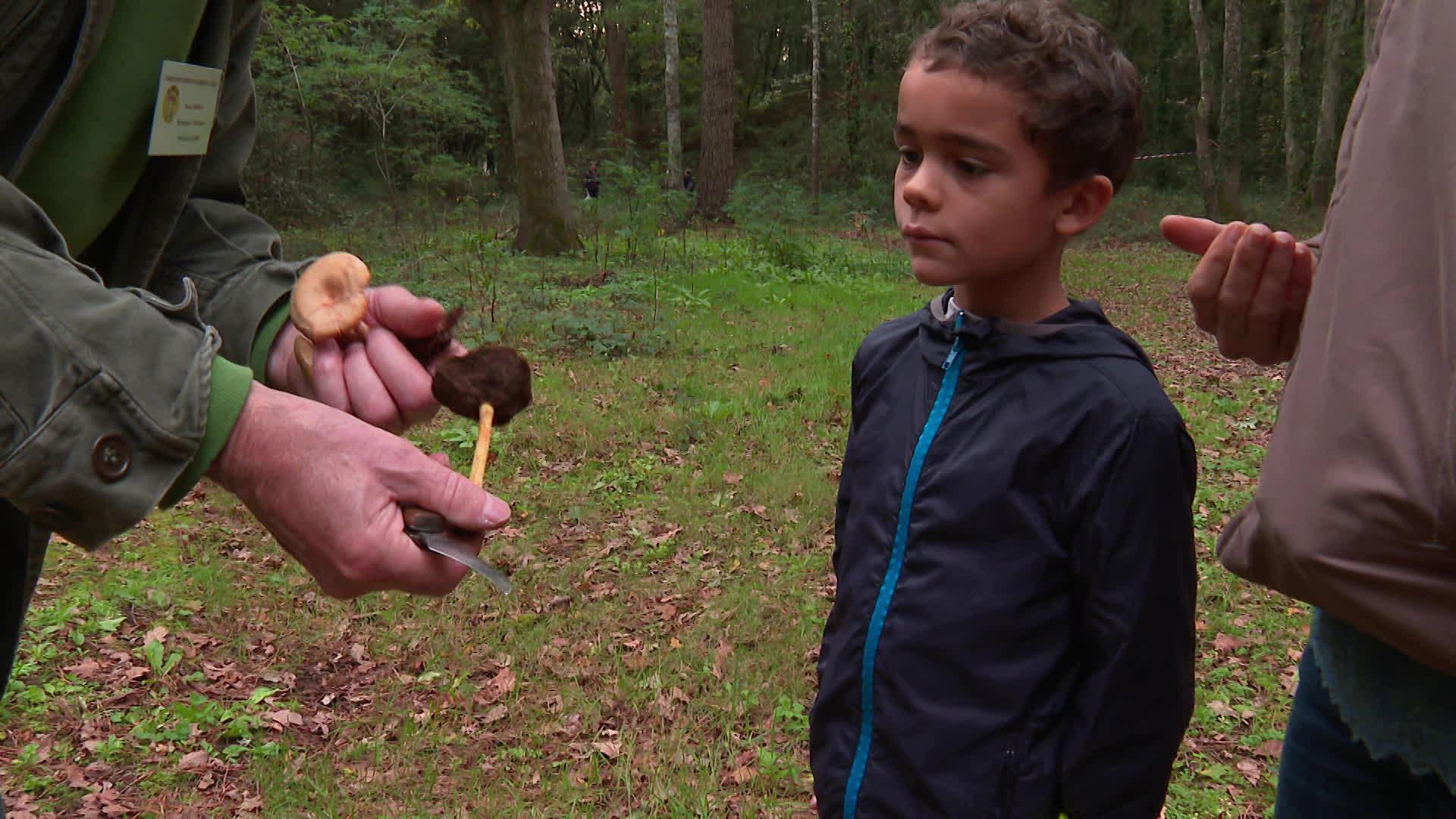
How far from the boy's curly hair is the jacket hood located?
0.28m

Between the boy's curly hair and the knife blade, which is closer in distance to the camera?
the knife blade

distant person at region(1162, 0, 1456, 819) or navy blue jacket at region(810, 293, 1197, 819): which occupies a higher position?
distant person at region(1162, 0, 1456, 819)

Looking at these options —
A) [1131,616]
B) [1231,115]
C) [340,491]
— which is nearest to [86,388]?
[340,491]

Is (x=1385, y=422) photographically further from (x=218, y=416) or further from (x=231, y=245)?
(x=231, y=245)

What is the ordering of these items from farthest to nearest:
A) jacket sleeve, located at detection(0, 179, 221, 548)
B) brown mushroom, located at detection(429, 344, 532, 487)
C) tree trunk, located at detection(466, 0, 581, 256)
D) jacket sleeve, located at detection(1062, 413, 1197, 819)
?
1. tree trunk, located at detection(466, 0, 581, 256)
2. jacket sleeve, located at detection(1062, 413, 1197, 819)
3. brown mushroom, located at detection(429, 344, 532, 487)
4. jacket sleeve, located at detection(0, 179, 221, 548)

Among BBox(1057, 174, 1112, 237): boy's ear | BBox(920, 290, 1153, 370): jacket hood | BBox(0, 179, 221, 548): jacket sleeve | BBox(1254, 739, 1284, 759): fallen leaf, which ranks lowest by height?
BBox(1254, 739, 1284, 759): fallen leaf

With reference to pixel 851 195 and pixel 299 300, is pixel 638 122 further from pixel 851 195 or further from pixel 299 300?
pixel 299 300

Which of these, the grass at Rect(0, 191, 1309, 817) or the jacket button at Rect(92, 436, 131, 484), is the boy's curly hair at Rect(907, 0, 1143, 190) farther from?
the grass at Rect(0, 191, 1309, 817)

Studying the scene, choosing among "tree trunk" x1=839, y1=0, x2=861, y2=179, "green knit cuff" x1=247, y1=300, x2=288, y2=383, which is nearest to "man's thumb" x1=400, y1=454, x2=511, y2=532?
"green knit cuff" x1=247, y1=300, x2=288, y2=383

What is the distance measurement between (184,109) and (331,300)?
38 centimetres

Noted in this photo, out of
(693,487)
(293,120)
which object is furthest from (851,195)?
(693,487)

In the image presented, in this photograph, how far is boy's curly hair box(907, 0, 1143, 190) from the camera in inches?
76.7

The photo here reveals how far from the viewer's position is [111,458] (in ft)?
3.46

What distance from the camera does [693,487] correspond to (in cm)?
598
